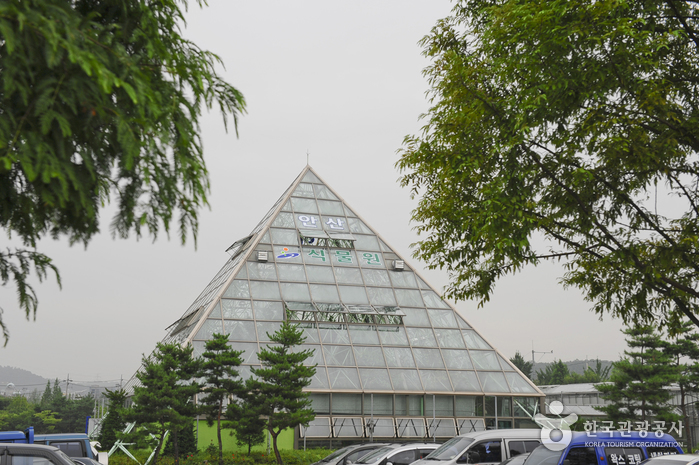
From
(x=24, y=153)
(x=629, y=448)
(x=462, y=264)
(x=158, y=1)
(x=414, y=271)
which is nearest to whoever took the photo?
(x=24, y=153)

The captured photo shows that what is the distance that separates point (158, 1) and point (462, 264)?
8.39 meters

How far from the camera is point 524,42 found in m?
9.61

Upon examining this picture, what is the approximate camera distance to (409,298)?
38.9 m

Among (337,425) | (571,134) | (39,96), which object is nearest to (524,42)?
(571,134)

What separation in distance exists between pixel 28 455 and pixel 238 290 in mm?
27906

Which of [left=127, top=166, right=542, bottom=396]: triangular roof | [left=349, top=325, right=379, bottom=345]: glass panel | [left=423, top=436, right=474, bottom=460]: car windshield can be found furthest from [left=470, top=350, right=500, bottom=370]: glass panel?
[left=423, top=436, right=474, bottom=460]: car windshield

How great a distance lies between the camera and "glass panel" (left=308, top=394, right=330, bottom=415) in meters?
31.2

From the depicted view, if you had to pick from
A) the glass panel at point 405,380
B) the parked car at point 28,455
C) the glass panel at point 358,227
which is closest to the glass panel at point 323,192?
the glass panel at point 358,227

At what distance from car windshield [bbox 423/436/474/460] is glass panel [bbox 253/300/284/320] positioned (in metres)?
21.3

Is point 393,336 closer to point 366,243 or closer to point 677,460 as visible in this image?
point 366,243

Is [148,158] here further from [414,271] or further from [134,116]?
[414,271]

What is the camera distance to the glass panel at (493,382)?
3428 centimetres

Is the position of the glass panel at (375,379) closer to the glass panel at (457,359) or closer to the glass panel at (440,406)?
the glass panel at (440,406)

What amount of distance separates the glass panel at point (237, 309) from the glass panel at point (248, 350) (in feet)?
6.47
